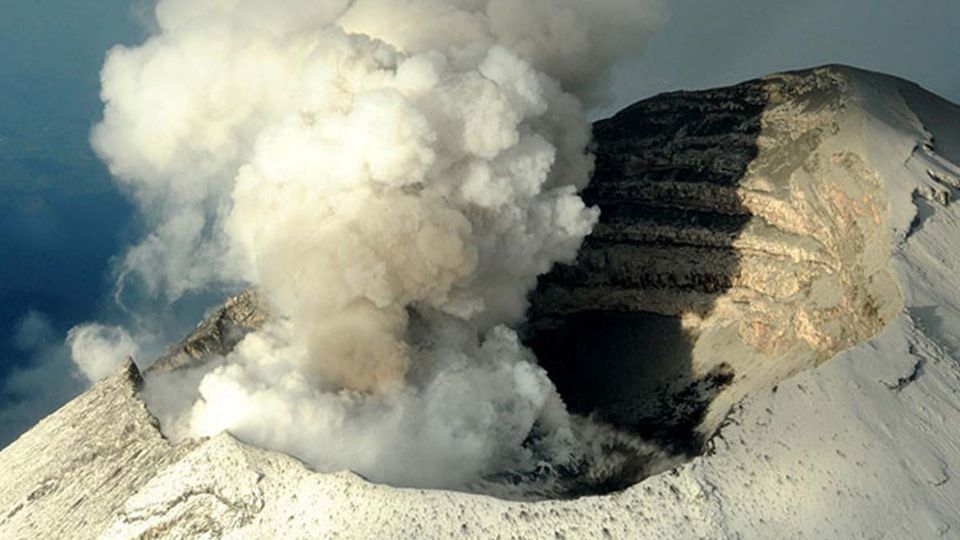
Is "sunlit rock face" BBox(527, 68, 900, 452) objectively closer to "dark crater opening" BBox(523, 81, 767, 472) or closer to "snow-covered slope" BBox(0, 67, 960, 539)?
"dark crater opening" BBox(523, 81, 767, 472)

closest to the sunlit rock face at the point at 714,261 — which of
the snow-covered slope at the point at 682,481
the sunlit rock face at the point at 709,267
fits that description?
the sunlit rock face at the point at 709,267

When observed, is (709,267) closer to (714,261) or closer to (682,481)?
(714,261)

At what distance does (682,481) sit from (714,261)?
26.6m

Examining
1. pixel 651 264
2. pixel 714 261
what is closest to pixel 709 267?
pixel 714 261

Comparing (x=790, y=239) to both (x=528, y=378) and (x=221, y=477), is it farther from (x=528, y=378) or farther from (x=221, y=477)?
(x=221, y=477)

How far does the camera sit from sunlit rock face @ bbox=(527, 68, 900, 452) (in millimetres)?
48062

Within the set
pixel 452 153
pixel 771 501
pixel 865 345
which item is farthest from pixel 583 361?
pixel 771 501

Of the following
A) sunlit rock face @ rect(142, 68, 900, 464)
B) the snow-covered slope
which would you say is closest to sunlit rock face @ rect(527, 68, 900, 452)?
sunlit rock face @ rect(142, 68, 900, 464)

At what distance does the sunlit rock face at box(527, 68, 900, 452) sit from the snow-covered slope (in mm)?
5086

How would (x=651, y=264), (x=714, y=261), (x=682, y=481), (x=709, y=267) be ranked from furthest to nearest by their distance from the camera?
(x=651, y=264) → (x=714, y=261) → (x=709, y=267) → (x=682, y=481)

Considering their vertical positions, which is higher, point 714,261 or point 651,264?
point 651,264

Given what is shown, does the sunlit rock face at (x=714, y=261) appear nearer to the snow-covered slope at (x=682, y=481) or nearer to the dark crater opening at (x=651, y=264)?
the dark crater opening at (x=651, y=264)

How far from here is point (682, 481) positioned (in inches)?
Result: 1334

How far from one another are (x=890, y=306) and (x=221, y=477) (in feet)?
88.8
